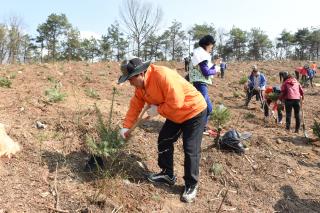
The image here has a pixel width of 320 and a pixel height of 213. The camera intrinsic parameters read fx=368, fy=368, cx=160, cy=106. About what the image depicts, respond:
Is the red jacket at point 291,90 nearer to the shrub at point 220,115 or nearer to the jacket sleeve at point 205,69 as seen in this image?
the shrub at point 220,115

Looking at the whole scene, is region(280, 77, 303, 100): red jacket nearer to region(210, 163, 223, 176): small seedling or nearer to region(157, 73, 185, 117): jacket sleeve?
region(210, 163, 223, 176): small seedling

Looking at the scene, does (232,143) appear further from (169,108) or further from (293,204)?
(169,108)

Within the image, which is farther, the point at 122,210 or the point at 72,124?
the point at 72,124

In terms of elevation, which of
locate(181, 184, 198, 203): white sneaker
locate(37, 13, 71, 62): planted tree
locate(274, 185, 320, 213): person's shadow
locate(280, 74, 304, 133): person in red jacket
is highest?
locate(37, 13, 71, 62): planted tree

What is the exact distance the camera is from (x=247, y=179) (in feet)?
15.7

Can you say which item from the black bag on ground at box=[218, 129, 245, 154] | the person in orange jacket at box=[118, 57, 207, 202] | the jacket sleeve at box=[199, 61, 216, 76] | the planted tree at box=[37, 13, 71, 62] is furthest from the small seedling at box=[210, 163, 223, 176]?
the planted tree at box=[37, 13, 71, 62]

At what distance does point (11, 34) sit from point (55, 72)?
91.5 ft

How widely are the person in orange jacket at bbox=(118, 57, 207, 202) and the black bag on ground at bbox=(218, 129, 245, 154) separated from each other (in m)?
1.42

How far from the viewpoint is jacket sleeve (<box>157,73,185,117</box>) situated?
3391 millimetres

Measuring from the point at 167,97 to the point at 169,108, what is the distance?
131 millimetres

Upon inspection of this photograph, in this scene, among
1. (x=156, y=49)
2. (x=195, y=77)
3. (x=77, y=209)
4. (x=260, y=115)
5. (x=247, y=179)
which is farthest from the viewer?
(x=156, y=49)

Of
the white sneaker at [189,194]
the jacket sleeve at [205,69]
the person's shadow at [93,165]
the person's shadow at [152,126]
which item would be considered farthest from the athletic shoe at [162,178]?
the jacket sleeve at [205,69]

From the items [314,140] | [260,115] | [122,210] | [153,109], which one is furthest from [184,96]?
[260,115]

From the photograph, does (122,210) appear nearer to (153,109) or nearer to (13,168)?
(153,109)
